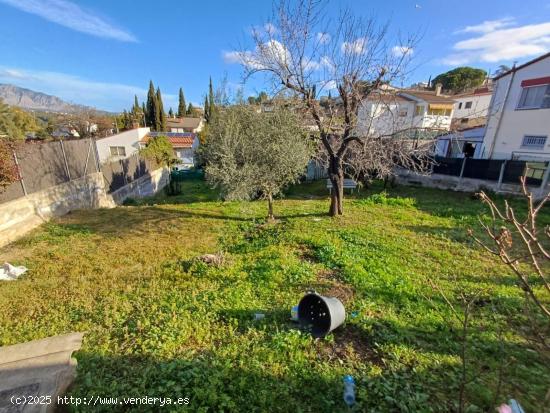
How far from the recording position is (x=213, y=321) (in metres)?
3.65

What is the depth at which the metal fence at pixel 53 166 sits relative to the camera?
716 cm

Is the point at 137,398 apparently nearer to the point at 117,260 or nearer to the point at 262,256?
the point at 262,256

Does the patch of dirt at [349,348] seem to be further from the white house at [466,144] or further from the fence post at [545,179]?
the white house at [466,144]

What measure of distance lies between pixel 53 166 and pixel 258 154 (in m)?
6.83

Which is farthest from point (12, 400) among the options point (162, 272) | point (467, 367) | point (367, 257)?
point (367, 257)

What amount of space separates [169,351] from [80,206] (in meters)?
9.27

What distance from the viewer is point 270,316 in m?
3.77

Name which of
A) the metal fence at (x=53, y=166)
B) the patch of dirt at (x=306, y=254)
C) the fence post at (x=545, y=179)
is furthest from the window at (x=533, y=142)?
the metal fence at (x=53, y=166)

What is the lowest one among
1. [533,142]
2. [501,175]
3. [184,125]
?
[501,175]

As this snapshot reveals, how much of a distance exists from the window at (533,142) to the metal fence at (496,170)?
17.9 ft

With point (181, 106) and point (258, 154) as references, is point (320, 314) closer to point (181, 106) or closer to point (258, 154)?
point (258, 154)

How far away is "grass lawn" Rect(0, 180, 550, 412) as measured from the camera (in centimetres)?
266

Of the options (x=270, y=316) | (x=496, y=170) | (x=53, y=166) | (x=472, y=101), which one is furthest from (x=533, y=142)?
(x=53, y=166)

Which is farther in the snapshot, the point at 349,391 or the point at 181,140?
the point at 181,140
